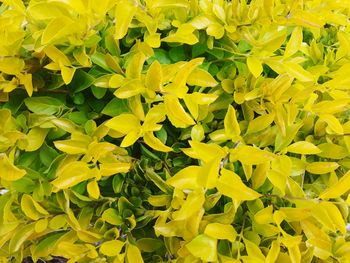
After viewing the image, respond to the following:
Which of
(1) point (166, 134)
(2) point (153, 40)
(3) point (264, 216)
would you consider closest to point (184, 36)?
(2) point (153, 40)

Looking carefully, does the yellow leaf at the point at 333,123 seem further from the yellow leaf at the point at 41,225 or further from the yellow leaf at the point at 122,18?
the yellow leaf at the point at 41,225

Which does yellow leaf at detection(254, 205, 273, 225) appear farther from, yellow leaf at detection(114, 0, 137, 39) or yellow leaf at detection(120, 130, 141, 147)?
yellow leaf at detection(114, 0, 137, 39)

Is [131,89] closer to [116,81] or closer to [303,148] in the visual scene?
[116,81]

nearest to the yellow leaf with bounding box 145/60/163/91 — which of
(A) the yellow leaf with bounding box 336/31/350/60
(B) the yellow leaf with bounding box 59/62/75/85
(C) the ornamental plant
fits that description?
(C) the ornamental plant

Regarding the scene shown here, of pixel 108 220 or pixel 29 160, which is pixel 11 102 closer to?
pixel 29 160

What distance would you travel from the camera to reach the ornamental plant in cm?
72

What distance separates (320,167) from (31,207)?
42 centimetres

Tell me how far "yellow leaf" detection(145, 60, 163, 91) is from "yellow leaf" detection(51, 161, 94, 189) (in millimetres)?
137

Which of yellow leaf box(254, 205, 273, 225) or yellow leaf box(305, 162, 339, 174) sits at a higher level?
yellow leaf box(305, 162, 339, 174)

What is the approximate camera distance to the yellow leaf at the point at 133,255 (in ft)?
2.52

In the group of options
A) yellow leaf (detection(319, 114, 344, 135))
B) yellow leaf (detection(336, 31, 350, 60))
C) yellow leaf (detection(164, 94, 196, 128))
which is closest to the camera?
yellow leaf (detection(164, 94, 196, 128))

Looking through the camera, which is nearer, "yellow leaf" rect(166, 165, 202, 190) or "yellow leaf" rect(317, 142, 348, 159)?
"yellow leaf" rect(166, 165, 202, 190)

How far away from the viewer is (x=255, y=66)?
0.78m

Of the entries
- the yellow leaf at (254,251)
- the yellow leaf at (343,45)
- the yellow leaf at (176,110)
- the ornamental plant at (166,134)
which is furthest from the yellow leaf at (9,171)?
the yellow leaf at (343,45)
